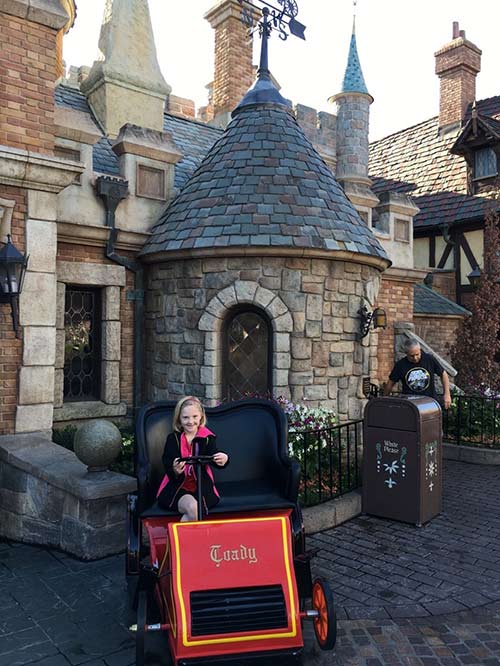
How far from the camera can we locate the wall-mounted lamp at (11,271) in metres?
5.39

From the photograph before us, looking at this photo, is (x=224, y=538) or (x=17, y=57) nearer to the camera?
(x=224, y=538)

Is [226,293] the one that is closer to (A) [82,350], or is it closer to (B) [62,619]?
(A) [82,350]

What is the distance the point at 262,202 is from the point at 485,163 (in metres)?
10.9

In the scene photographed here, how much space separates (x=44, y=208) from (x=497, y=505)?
244 inches

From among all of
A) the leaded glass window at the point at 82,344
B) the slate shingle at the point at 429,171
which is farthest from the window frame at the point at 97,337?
the slate shingle at the point at 429,171

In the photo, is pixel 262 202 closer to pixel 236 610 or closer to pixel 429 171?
pixel 236 610

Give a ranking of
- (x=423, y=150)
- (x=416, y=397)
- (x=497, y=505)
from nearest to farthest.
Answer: (x=416, y=397), (x=497, y=505), (x=423, y=150)

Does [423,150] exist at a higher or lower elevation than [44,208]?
higher

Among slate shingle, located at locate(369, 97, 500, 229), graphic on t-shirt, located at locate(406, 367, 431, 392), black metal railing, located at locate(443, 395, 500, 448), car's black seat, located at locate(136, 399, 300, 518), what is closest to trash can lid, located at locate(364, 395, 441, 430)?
graphic on t-shirt, located at locate(406, 367, 431, 392)

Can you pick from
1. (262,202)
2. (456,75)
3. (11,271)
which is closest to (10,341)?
(11,271)

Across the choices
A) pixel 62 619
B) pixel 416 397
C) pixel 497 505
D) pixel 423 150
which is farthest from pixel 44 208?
pixel 423 150

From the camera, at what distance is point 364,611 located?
3820mm

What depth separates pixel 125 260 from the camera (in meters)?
7.89

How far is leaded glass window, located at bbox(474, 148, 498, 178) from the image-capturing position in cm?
1523
